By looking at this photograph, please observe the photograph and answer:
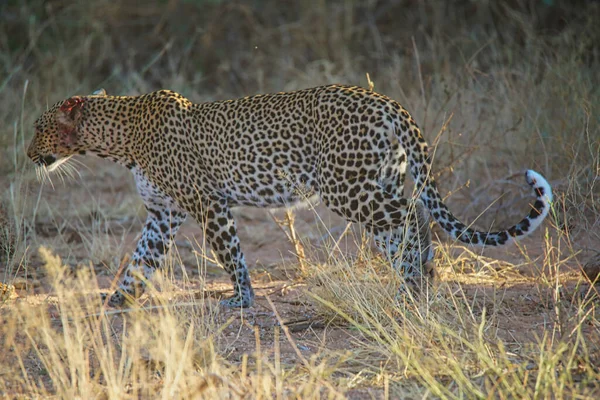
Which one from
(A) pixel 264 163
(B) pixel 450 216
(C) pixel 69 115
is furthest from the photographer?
(C) pixel 69 115

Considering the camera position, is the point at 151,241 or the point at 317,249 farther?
the point at 151,241

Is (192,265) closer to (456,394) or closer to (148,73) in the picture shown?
(456,394)

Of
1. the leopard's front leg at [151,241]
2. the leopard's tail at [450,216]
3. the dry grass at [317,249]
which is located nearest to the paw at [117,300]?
the leopard's front leg at [151,241]

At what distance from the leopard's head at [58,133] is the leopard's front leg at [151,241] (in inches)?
19.9

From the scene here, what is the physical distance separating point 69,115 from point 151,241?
1.03 m

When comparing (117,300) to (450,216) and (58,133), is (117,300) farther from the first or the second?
(450,216)

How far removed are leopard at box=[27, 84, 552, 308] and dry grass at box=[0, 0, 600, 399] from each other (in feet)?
0.82

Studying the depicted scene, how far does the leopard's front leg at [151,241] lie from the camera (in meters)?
6.04

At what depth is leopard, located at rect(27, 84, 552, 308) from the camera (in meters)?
5.21

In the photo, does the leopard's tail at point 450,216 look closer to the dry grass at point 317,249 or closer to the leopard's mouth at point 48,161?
the dry grass at point 317,249

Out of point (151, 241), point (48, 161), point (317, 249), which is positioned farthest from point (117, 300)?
point (317, 249)

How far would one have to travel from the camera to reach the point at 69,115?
19.8 feet

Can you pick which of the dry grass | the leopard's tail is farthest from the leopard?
the dry grass

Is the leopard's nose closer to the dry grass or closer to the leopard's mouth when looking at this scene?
the leopard's mouth
